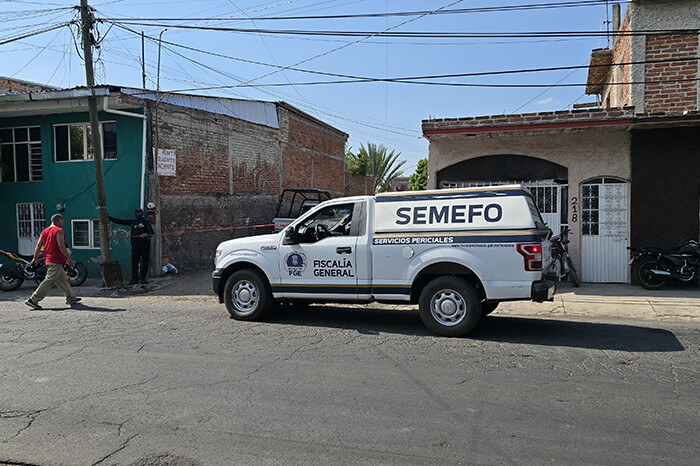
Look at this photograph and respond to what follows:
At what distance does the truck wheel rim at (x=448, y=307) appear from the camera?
282 inches

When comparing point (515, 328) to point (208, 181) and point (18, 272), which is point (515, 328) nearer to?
point (208, 181)

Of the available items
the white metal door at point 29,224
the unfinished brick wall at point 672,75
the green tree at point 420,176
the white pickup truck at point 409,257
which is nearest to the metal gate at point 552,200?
the unfinished brick wall at point 672,75

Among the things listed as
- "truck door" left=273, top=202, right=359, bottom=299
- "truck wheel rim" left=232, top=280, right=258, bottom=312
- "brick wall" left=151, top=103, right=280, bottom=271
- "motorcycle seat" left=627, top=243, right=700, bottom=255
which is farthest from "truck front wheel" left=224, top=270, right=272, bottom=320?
"motorcycle seat" left=627, top=243, right=700, bottom=255

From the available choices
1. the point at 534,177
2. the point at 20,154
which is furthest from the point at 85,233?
the point at 534,177

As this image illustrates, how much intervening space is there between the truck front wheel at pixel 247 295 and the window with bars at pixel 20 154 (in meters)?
10.8

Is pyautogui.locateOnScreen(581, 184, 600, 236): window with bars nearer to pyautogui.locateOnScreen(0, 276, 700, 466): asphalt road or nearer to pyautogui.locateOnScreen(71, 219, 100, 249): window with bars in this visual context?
pyautogui.locateOnScreen(0, 276, 700, 466): asphalt road

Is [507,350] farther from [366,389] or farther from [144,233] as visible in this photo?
[144,233]

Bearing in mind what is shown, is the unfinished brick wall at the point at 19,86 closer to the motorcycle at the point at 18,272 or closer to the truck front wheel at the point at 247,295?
the motorcycle at the point at 18,272

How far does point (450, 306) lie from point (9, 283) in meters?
11.0

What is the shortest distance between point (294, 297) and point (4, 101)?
11.7 meters

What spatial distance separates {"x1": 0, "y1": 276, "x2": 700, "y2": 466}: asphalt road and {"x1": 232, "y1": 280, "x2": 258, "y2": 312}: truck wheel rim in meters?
0.39

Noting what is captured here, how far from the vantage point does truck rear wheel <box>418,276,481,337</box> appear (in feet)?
23.2

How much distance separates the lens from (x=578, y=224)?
12.1m

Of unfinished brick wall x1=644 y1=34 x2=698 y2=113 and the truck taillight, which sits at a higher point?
unfinished brick wall x1=644 y1=34 x2=698 y2=113
